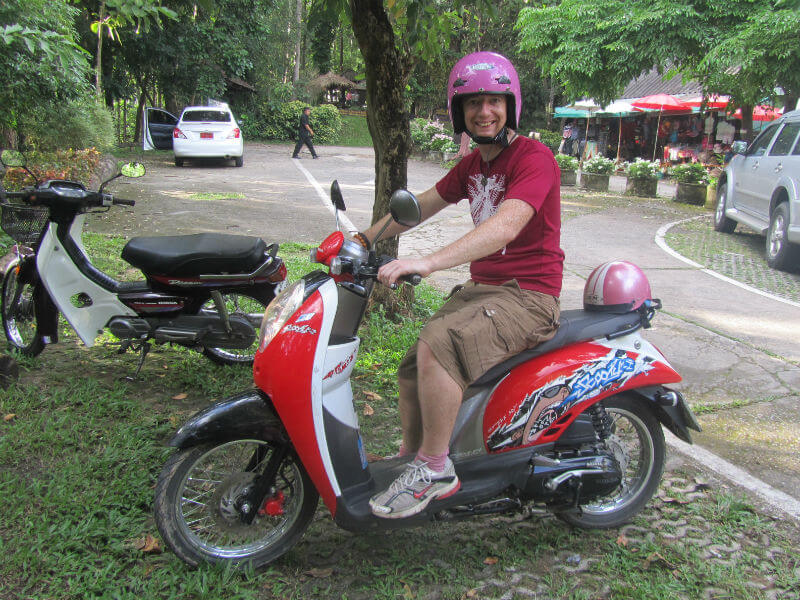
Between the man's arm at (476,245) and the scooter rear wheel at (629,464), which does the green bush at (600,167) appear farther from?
the man's arm at (476,245)

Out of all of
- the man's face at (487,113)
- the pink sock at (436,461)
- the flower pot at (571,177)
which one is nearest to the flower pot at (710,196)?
the flower pot at (571,177)

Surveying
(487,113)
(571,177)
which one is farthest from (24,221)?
(571,177)

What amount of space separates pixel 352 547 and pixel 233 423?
2.60 feet

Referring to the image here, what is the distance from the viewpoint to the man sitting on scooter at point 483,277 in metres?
2.34

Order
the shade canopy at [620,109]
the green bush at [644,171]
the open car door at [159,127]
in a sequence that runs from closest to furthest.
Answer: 1. the green bush at [644,171]
2. the open car door at [159,127]
3. the shade canopy at [620,109]

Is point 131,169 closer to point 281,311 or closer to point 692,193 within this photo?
point 281,311

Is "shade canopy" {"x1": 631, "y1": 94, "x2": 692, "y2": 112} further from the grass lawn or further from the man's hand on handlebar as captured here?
the man's hand on handlebar

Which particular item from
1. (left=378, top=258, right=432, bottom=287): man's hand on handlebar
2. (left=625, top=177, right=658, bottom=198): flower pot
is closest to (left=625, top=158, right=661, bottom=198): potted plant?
(left=625, top=177, right=658, bottom=198): flower pot

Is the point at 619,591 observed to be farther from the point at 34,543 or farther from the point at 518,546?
the point at 34,543

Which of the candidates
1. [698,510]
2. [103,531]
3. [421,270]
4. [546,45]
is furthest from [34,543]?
[546,45]

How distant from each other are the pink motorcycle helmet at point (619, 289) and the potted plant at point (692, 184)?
43.0ft

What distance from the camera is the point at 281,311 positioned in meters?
2.36

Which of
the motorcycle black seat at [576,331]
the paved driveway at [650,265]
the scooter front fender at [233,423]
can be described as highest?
the motorcycle black seat at [576,331]

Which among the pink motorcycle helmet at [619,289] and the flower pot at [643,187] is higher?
the pink motorcycle helmet at [619,289]
